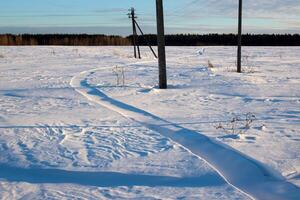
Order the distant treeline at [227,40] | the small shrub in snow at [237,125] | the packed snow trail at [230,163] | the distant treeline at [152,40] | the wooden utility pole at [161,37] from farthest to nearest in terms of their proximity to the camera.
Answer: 1. the distant treeline at [227,40]
2. the distant treeline at [152,40]
3. the wooden utility pole at [161,37]
4. the small shrub in snow at [237,125]
5. the packed snow trail at [230,163]

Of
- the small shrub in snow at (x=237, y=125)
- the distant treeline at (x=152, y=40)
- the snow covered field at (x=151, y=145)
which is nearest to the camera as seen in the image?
the snow covered field at (x=151, y=145)

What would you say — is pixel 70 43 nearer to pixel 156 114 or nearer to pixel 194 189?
pixel 156 114

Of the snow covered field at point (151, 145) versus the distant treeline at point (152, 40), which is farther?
the distant treeline at point (152, 40)

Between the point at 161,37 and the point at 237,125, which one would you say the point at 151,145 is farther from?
the point at 161,37

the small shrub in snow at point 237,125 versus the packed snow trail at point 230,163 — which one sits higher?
the small shrub in snow at point 237,125

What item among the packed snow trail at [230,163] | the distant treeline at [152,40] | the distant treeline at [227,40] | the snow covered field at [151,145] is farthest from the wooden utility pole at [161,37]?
the distant treeline at [227,40]

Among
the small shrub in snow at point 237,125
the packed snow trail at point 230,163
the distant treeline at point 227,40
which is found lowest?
the packed snow trail at point 230,163

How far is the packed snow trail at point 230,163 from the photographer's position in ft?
13.1

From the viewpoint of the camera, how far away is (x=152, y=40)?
263 ft

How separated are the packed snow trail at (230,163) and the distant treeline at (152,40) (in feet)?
81.5

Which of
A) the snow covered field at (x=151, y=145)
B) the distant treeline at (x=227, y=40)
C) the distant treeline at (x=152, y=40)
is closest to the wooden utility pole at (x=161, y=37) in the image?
the snow covered field at (x=151, y=145)

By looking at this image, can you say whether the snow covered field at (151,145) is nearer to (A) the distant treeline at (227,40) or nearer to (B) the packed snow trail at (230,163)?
(B) the packed snow trail at (230,163)

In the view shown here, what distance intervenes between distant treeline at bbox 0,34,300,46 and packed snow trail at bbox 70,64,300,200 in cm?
2484

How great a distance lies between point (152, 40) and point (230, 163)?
76226mm
